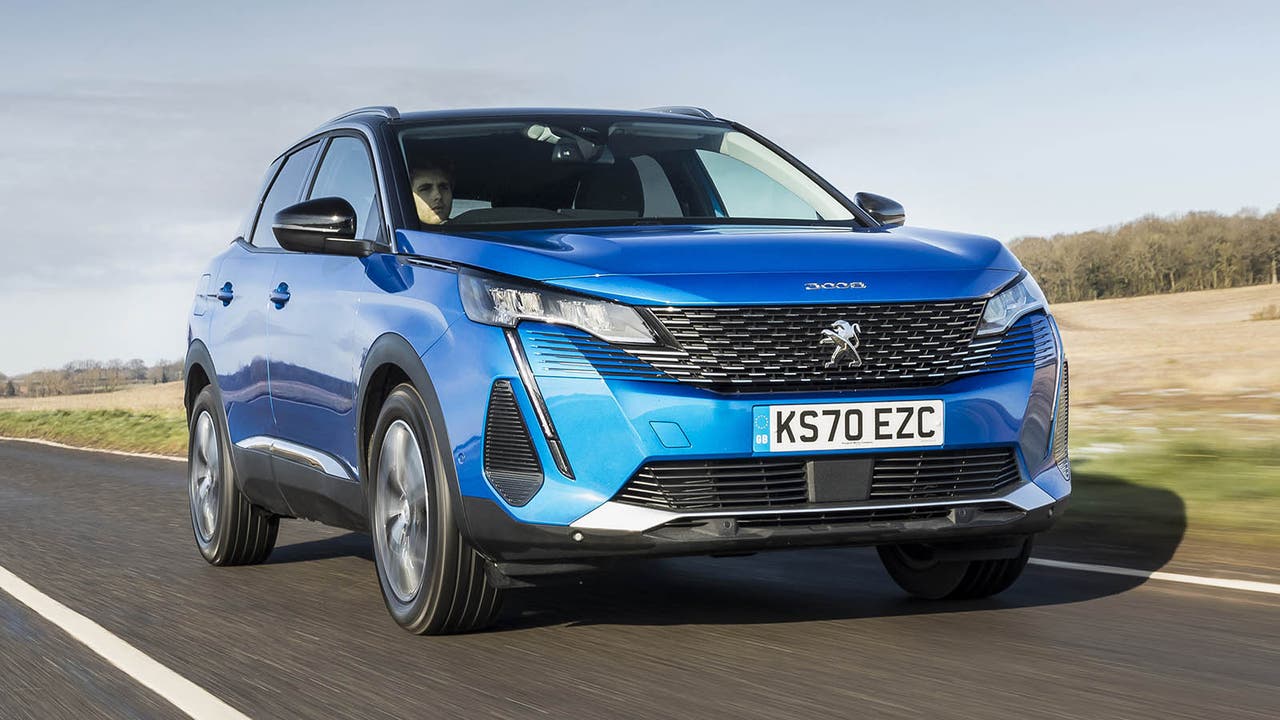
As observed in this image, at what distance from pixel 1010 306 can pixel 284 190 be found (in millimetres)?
4031

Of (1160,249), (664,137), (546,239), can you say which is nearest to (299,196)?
(664,137)

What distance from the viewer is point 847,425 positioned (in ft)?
16.2

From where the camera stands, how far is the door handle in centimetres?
695

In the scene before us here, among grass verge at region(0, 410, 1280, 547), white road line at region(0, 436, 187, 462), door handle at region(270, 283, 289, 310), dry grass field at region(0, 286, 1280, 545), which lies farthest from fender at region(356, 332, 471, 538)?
white road line at region(0, 436, 187, 462)

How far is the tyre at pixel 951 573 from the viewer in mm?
6020

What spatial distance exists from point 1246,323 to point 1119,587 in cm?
3057

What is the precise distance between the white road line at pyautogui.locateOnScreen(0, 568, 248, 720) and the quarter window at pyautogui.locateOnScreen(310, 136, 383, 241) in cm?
170

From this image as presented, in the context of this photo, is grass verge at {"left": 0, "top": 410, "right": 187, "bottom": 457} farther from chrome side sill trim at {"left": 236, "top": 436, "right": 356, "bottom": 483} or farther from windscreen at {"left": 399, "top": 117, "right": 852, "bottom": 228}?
windscreen at {"left": 399, "top": 117, "right": 852, "bottom": 228}

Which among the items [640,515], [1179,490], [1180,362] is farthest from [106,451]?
[640,515]

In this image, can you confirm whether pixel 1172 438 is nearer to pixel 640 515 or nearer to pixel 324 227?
pixel 324 227

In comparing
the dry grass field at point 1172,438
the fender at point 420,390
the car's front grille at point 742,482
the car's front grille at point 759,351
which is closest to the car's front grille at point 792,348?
the car's front grille at point 759,351

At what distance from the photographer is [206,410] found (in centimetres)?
837

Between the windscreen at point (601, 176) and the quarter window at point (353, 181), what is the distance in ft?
0.68

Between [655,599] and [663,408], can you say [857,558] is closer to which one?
[655,599]
